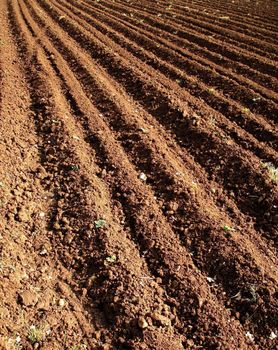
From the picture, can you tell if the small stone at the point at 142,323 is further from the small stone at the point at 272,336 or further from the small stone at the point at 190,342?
the small stone at the point at 272,336

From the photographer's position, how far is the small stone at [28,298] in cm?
371

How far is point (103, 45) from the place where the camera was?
10.9 metres

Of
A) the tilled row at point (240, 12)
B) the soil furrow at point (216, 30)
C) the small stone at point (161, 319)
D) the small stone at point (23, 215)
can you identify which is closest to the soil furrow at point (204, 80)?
the soil furrow at point (216, 30)

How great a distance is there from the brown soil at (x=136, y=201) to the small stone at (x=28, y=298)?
0.01m

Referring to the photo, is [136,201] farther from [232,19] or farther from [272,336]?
[232,19]

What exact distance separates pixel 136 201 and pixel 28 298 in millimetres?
1946

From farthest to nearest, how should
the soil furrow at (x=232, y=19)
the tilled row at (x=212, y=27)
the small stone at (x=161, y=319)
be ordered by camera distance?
the soil furrow at (x=232, y=19)
the tilled row at (x=212, y=27)
the small stone at (x=161, y=319)

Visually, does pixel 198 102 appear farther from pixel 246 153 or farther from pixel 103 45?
pixel 103 45

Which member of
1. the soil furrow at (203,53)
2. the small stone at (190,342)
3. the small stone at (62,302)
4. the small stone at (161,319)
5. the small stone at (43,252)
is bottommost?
the small stone at (190,342)

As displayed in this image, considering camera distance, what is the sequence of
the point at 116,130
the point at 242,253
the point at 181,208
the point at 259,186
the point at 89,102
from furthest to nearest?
the point at 89,102 < the point at 116,130 < the point at 259,186 < the point at 181,208 < the point at 242,253

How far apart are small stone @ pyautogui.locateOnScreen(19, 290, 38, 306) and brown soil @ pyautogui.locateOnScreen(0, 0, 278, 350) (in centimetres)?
1

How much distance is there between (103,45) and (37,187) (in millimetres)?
6966

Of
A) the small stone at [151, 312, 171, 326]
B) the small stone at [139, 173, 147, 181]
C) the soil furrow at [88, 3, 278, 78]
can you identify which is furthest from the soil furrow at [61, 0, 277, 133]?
the small stone at [151, 312, 171, 326]

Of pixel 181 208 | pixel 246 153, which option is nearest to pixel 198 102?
pixel 246 153
